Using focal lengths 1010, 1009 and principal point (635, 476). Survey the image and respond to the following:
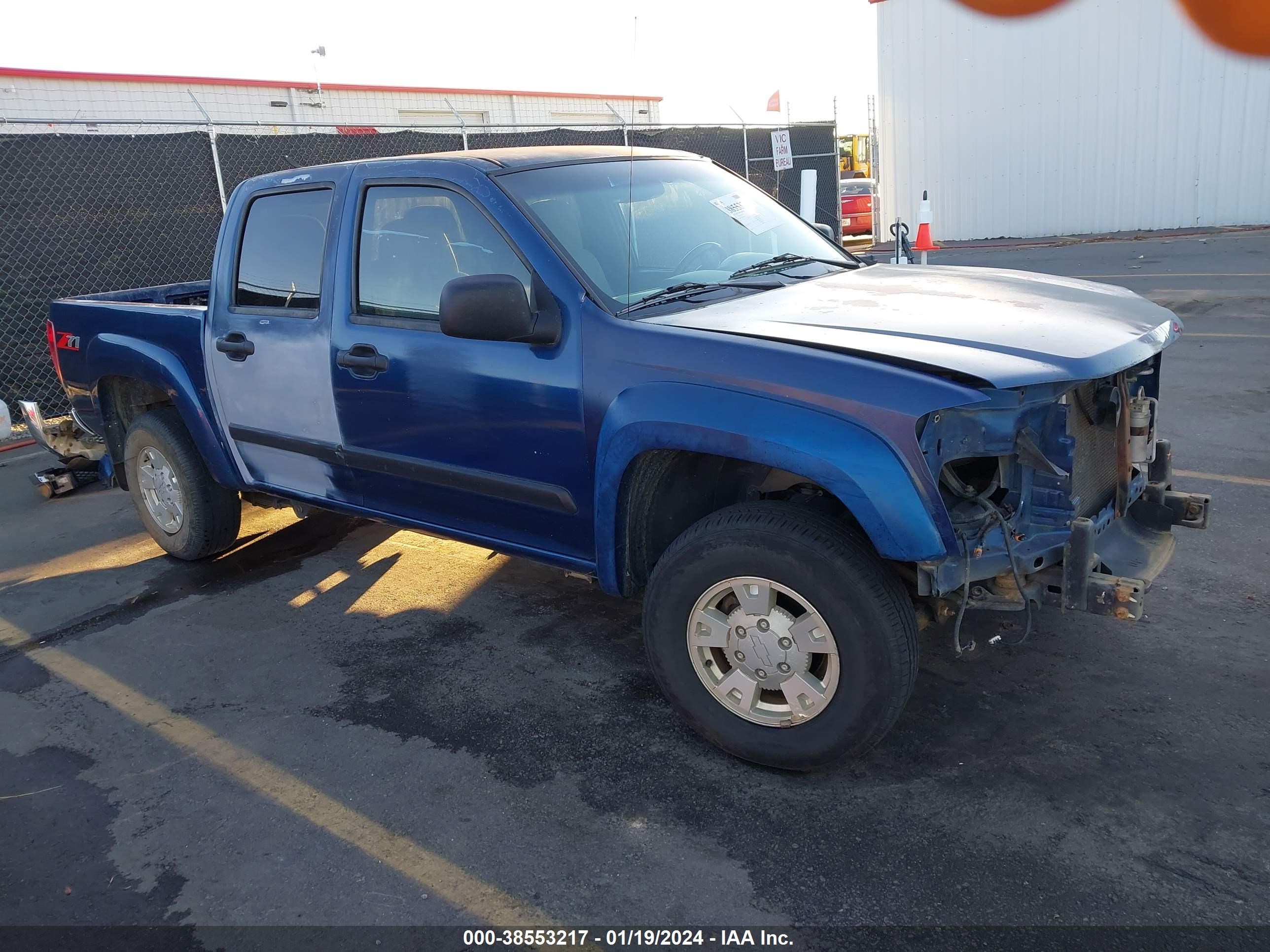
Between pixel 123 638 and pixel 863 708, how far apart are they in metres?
3.40

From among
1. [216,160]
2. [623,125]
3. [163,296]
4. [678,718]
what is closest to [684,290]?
[678,718]

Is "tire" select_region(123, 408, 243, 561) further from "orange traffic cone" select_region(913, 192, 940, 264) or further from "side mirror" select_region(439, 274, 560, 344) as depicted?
"orange traffic cone" select_region(913, 192, 940, 264)

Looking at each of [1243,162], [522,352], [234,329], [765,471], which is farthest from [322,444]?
[1243,162]

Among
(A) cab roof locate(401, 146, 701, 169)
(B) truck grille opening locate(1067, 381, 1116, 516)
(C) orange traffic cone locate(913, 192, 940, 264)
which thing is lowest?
(B) truck grille opening locate(1067, 381, 1116, 516)

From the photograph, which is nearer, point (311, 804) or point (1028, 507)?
point (1028, 507)

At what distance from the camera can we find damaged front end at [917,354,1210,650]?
2807 millimetres

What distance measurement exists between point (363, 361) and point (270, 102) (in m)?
21.9

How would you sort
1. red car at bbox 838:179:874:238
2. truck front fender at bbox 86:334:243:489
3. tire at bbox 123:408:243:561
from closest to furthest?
1. truck front fender at bbox 86:334:243:489
2. tire at bbox 123:408:243:561
3. red car at bbox 838:179:874:238

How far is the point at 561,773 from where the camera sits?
10.7ft

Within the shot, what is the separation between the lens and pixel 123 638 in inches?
180

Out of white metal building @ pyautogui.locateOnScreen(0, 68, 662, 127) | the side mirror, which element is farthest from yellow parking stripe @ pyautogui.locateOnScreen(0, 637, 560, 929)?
white metal building @ pyautogui.locateOnScreen(0, 68, 662, 127)

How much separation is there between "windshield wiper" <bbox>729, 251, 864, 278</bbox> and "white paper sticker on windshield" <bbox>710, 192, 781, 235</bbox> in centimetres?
18

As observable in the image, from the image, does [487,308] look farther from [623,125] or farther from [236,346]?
[623,125]

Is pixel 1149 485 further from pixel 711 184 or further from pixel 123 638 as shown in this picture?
pixel 123 638
